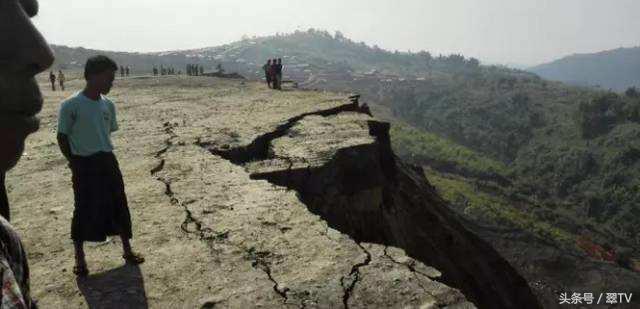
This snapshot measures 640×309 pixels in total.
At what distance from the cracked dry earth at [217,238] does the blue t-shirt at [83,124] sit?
89 centimetres

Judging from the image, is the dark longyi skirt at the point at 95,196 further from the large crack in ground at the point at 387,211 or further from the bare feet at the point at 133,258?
the large crack in ground at the point at 387,211

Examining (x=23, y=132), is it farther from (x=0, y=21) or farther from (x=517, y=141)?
(x=517, y=141)

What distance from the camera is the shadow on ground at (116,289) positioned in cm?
330

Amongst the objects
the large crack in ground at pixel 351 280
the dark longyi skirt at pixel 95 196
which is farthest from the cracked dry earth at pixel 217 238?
the dark longyi skirt at pixel 95 196

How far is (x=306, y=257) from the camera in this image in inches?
151

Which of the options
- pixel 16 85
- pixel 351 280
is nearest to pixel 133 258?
pixel 351 280

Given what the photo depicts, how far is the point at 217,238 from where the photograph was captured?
4223 mm

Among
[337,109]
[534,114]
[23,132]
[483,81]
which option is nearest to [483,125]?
[534,114]

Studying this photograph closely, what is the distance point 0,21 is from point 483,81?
146380 mm

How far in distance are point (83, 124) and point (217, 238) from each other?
4.38 ft

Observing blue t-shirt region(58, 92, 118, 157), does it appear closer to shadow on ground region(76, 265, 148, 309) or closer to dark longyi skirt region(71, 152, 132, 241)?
dark longyi skirt region(71, 152, 132, 241)

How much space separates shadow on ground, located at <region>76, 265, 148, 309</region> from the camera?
330 centimetres

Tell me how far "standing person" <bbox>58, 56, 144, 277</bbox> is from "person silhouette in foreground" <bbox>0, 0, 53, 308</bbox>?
278cm

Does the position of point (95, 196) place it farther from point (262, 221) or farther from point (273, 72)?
point (273, 72)
